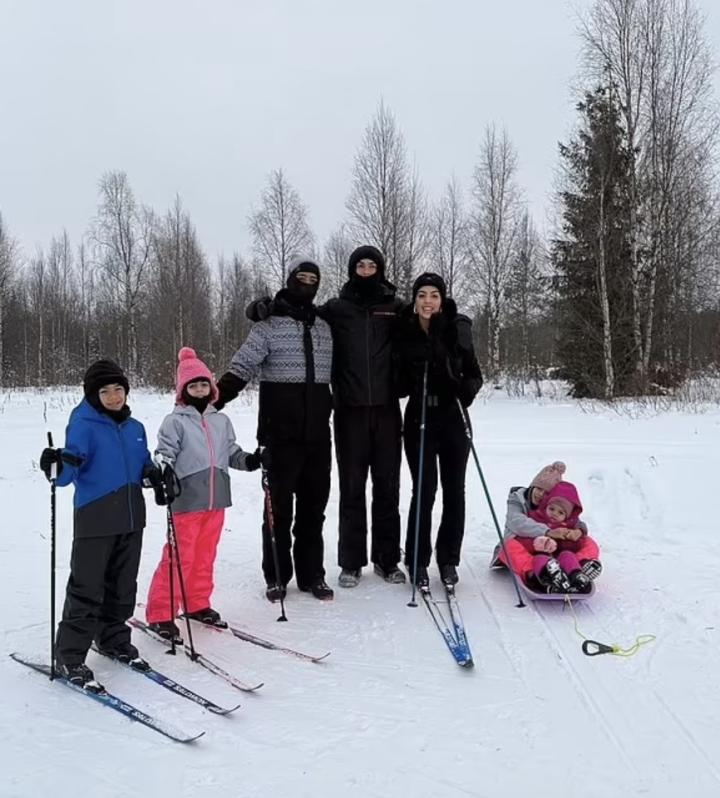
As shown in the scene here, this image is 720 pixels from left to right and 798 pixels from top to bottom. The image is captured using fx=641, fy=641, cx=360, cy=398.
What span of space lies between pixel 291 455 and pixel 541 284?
57.6ft

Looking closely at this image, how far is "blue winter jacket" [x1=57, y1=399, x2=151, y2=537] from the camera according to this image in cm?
332

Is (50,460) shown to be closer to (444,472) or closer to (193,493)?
(193,493)

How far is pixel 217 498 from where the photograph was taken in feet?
13.0

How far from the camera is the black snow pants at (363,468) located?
185 inches

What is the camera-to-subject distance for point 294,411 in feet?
14.5

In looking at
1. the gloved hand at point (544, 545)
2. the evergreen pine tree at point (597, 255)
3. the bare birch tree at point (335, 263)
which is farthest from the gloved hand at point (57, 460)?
the bare birch tree at point (335, 263)

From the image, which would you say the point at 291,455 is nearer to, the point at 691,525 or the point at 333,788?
the point at 333,788

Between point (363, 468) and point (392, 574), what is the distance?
2.75 ft

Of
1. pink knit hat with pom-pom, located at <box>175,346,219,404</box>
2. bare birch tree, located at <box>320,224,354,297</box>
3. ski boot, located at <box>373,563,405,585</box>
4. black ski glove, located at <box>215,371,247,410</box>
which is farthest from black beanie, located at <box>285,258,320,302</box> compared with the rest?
bare birch tree, located at <box>320,224,354,297</box>

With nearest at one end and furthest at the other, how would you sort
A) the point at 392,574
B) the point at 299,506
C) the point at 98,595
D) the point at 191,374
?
the point at 98,595, the point at 191,374, the point at 299,506, the point at 392,574

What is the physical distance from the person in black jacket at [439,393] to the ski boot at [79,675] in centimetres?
226

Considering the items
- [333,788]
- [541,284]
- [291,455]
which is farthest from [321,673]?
[541,284]

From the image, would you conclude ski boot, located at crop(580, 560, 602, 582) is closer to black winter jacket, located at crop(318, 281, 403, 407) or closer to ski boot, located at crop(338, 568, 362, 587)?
ski boot, located at crop(338, 568, 362, 587)

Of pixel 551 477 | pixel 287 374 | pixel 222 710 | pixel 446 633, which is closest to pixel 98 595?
pixel 222 710
